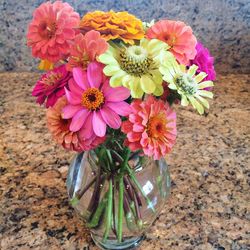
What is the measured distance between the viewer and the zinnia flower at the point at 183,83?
1.76ft

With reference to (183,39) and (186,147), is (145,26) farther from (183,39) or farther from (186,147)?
(186,147)

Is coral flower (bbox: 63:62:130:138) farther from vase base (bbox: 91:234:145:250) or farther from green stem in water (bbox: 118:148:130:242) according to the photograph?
vase base (bbox: 91:234:145:250)

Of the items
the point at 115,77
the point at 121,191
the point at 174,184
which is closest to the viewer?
the point at 115,77

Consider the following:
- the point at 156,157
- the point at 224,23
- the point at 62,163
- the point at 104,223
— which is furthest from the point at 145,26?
the point at 224,23

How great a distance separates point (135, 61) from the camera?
1.79 feet

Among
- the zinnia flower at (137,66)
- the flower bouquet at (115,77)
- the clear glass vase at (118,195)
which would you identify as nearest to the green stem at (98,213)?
the clear glass vase at (118,195)

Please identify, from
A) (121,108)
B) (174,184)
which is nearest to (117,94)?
(121,108)

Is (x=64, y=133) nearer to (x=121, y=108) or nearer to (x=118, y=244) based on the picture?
(x=121, y=108)

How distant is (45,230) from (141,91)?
0.37 meters

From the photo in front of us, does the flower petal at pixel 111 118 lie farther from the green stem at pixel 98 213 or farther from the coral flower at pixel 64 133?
the green stem at pixel 98 213

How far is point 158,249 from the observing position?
0.75 m

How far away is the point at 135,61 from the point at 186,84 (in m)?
0.07

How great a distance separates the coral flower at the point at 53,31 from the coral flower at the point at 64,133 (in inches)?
2.6

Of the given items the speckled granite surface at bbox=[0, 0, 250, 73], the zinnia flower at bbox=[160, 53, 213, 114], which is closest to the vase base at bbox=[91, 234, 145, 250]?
the zinnia flower at bbox=[160, 53, 213, 114]
